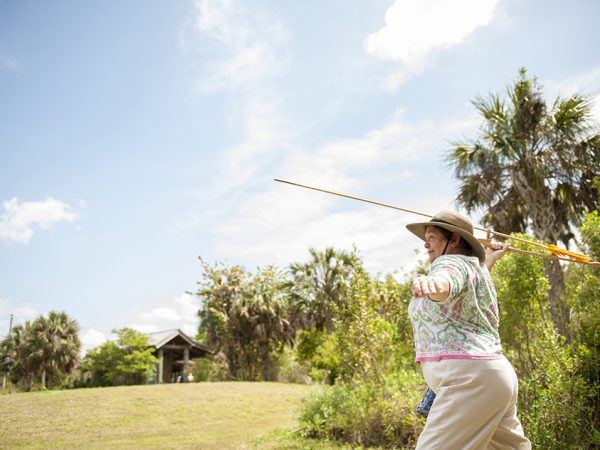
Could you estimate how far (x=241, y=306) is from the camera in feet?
93.0

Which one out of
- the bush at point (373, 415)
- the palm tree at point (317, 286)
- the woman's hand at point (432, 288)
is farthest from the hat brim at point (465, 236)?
the palm tree at point (317, 286)

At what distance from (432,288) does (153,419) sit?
11593 mm

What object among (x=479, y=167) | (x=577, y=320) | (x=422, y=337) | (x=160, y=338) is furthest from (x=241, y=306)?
(x=422, y=337)

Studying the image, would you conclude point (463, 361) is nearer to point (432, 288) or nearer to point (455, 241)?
point (432, 288)

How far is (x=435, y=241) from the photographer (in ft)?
8.61

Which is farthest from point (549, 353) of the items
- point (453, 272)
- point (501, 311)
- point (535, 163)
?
point (535, 163)

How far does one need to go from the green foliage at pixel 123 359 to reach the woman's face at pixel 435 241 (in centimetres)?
2654

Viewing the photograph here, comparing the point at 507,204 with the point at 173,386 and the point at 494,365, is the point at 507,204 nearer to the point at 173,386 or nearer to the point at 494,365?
A: the point at 494,365

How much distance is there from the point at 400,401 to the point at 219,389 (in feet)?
39.3

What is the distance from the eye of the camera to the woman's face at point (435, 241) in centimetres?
262

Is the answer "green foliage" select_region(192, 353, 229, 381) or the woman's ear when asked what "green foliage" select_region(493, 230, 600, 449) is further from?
"green foliage" select_region(192, 353, 229, 381)

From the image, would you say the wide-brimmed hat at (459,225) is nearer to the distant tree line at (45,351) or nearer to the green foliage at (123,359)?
the green foliage at (123,359)

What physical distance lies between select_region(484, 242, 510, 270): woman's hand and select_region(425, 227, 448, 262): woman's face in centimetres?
56

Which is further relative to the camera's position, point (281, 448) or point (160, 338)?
point (160, 338)
